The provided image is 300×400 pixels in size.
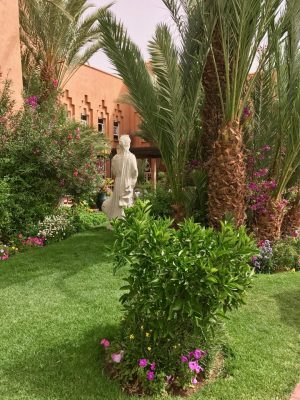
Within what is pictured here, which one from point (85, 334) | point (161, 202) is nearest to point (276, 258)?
point (161, 202)

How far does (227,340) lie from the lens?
331cm

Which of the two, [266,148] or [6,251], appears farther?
[266,148]

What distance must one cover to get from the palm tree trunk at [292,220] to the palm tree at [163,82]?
2.34 meters

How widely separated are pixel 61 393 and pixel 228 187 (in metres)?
4.38

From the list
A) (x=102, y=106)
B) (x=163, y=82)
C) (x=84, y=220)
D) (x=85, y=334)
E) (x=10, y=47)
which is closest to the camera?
(x=85, y=334)

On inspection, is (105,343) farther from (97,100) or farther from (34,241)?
(97,100)

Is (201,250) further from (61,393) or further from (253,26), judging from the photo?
(253,26)

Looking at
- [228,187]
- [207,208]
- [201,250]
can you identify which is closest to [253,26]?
[228,187]

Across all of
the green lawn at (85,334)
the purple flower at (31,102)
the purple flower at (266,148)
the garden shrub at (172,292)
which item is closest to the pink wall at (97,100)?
the purple flower at (31,102)

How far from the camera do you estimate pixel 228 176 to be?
20.9 feet

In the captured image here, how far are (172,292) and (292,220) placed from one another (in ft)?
19.0

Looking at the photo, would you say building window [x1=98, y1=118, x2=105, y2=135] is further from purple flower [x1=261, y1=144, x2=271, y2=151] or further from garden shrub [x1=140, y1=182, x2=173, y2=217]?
purple flower [x1=261, y1=144, x2=271, y2=151]

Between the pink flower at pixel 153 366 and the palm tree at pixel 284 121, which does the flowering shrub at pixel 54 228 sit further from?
the pink flower at pixel 153 366

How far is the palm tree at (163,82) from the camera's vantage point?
20.4ft
